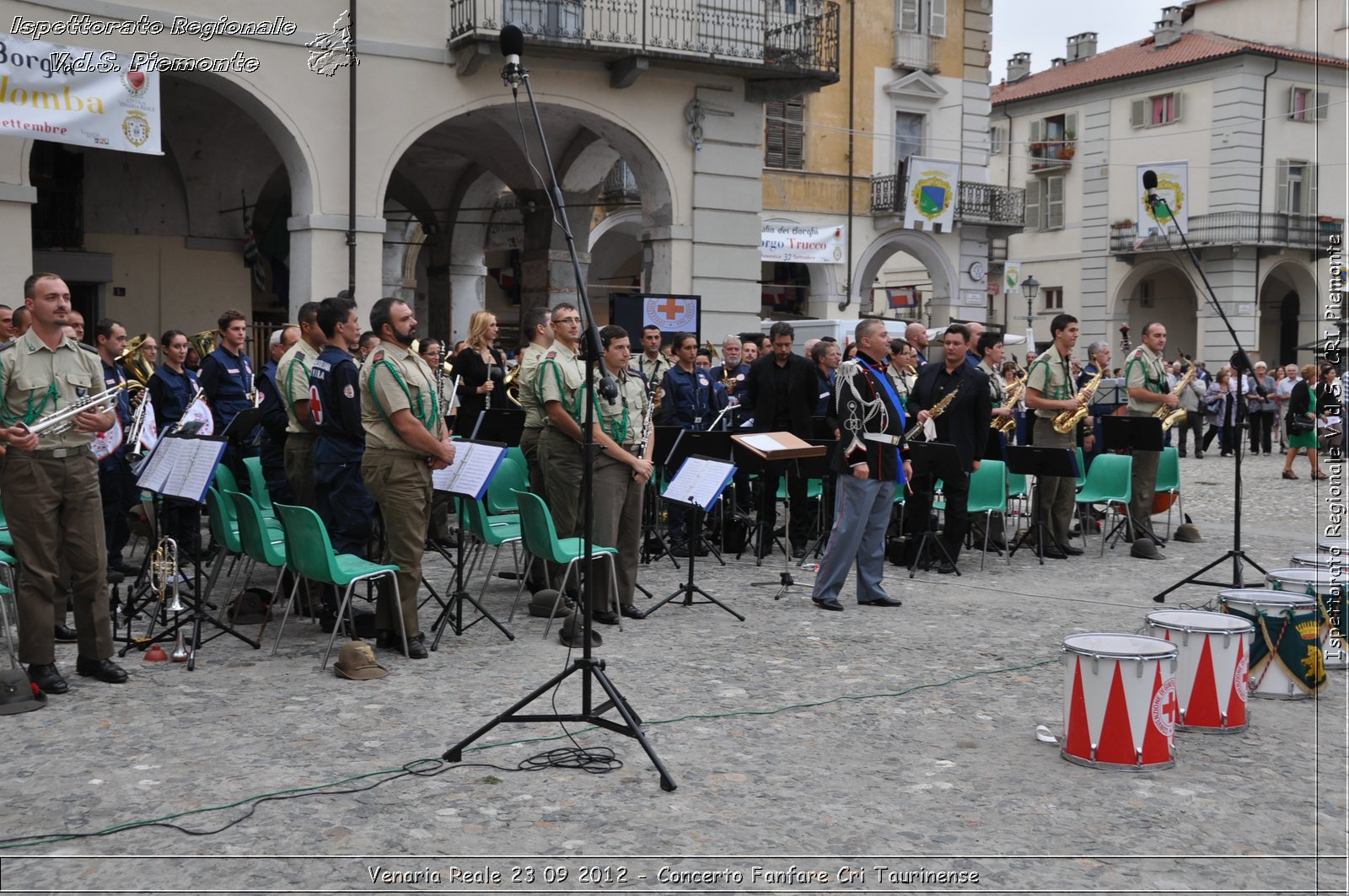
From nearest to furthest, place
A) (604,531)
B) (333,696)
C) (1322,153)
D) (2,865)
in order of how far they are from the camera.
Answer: (2,865) → (333,696) → (604,531) → (1322,153)

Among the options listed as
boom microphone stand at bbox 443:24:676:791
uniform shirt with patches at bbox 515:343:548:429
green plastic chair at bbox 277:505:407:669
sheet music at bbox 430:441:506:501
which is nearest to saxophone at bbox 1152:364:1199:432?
uniform shirt with patches at bbox 515:343:548:429

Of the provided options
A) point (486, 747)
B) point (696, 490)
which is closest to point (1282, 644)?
point (696, 490)

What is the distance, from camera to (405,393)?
23.9 ft

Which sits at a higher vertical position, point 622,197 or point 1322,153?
point 1322,153

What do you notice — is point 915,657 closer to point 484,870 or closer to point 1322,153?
point 484,870

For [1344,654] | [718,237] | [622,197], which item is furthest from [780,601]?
[622,197]

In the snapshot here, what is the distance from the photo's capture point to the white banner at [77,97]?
1275cm

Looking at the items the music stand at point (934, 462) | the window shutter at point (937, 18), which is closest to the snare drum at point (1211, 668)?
the music stand at point (934, 462)

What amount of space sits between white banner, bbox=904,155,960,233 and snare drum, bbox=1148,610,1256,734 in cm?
2675

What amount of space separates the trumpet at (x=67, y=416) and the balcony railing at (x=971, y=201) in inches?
1109

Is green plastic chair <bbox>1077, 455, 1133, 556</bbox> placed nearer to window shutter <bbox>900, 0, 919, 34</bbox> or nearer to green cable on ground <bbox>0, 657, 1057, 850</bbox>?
green cable on ground <bbox>0, 657, 1057, 850</bbox>

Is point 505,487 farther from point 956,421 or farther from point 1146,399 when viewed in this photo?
point 1146,399

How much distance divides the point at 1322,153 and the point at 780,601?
140ft

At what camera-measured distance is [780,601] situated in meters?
9.52
